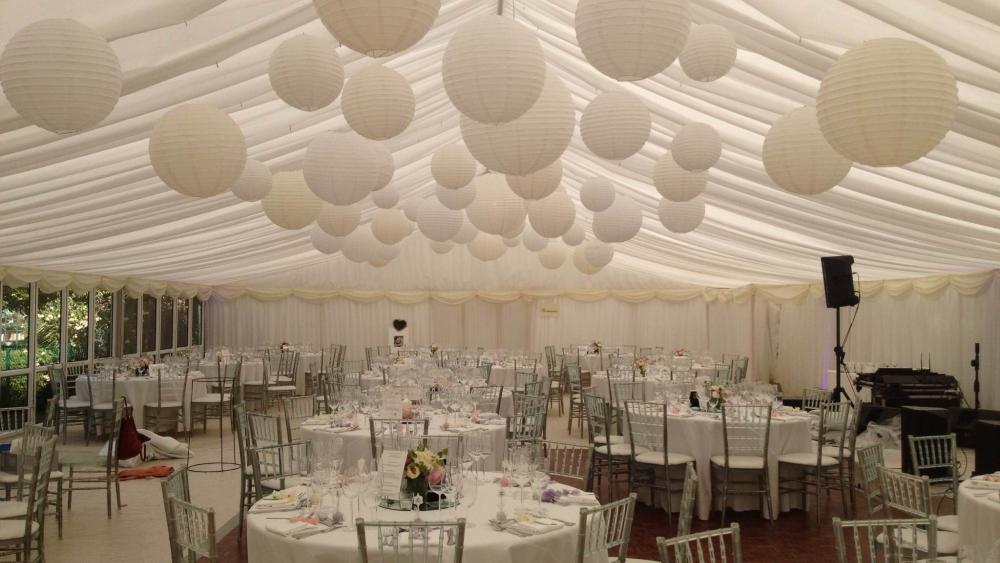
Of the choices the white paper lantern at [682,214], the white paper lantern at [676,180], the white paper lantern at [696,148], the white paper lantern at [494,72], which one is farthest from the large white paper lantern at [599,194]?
the white paper lantern at [494,72]

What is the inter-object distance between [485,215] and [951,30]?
14.8 ft

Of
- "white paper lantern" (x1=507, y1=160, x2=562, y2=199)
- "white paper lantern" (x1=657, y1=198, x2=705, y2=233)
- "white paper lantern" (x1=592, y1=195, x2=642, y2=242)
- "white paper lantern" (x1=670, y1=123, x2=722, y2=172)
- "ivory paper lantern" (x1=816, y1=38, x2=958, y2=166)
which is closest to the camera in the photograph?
"ivory paper lantern" (x1=816, y1=38, x2=958, y2=166)

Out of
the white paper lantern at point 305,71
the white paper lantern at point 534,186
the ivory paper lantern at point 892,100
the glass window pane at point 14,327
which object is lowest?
the glass window pane at point 14,327

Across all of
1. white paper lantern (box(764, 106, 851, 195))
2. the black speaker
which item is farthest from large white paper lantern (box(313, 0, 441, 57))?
→ the black speaker

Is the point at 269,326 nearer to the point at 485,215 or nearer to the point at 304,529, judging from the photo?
the point at 485,215

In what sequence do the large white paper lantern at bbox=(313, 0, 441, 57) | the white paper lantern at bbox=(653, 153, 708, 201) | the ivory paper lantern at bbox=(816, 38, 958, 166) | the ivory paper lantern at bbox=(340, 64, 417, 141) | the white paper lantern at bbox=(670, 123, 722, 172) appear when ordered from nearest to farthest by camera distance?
the large white paper lantern at bbox=(313, 0, 441, 57)
the ivory paper lantern at bbox=(816, 38, 958, 166)
the ivory paper lantern at bbox=(340, 64, 417, 141)
the white paper lantern at bbox=(670, 123, 722, 172)
the white paper lantern at bbox=(653, 153, 708, 201)

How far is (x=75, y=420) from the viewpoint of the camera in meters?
12.2

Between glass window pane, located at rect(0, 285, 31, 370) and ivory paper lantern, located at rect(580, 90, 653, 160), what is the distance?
9.62 m

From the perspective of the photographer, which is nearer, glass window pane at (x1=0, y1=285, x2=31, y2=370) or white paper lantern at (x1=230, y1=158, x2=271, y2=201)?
white paper lantern at (x1=230, y1=158, x2=271, y2=201)

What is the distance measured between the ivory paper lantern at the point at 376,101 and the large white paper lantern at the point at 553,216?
11.7 ft

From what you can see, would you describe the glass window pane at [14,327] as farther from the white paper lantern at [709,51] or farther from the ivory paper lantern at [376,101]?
the white paper lantern at [709,51]

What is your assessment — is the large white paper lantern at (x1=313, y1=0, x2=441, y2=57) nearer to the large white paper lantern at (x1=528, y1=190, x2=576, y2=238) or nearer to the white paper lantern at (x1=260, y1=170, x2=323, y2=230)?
the white paper lantern at (x1=260, y1=170, x2=323, y2=230)

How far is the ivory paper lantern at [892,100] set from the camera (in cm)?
321

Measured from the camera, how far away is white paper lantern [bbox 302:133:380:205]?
17.9 ft
